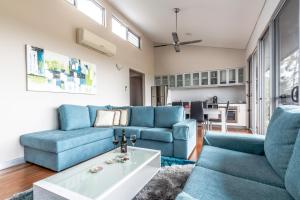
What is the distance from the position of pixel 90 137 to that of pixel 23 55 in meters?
1.64

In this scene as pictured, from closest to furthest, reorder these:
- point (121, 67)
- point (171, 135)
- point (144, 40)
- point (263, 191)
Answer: point (263, 191), point (171, 135), point (121, 67), point (144, 40)

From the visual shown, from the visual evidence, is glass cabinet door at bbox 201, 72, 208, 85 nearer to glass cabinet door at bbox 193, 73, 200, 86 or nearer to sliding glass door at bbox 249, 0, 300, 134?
glass cabinet door at bbox 193, 73, 200, 86

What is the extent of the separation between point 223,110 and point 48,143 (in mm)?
3706

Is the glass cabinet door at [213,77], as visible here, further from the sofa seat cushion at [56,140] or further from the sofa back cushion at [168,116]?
the sofa seat cushion at [56,140]

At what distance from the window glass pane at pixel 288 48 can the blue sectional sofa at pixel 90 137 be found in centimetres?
141

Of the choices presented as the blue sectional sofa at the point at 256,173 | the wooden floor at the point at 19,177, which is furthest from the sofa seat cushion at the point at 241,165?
the wooden floor at the point at 19,177

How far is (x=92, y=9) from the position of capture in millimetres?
4016

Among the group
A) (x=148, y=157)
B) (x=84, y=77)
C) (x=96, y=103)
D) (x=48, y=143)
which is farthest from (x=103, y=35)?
(x=148, y=157)

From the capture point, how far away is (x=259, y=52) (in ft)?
11.6

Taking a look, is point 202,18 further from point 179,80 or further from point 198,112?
point 179,80

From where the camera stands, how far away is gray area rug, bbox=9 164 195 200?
1.53 m

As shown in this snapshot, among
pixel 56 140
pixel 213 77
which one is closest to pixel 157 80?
pixel 213 77

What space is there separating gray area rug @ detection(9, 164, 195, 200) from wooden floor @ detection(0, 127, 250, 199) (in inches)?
8.7

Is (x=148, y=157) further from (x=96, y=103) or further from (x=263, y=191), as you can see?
(x=96, y=103)
